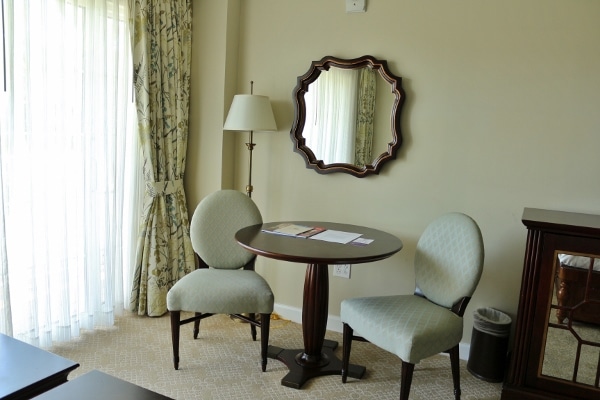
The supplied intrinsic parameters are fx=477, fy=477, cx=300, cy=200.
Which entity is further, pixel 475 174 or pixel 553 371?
pixel 475 174

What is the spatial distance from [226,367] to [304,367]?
16.7 inches

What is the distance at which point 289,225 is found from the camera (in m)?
2.81

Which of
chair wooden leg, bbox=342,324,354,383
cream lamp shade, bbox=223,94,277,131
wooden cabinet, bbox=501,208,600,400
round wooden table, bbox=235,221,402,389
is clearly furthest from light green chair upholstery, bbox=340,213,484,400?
cream lamp shade, bbox=223,94,277,131

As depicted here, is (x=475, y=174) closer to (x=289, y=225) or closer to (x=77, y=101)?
(x=289, y=225)

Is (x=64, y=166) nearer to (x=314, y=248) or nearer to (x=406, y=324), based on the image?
(x=314, y=248)

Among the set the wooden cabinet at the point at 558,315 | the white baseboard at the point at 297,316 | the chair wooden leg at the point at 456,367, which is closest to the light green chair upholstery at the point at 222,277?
the white baseboard at the point at 297,316

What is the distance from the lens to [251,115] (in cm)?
292

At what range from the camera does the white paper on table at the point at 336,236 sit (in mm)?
2475

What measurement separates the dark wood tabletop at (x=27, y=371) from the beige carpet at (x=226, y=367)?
4.60ft

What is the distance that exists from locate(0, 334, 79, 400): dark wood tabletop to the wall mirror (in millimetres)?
2197

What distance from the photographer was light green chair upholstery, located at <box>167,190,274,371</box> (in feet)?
Result: 8.23

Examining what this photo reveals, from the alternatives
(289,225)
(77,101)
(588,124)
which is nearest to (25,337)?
(77,101)

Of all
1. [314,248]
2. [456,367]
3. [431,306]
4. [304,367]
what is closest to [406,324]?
[431,306]

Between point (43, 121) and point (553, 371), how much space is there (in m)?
2.82
